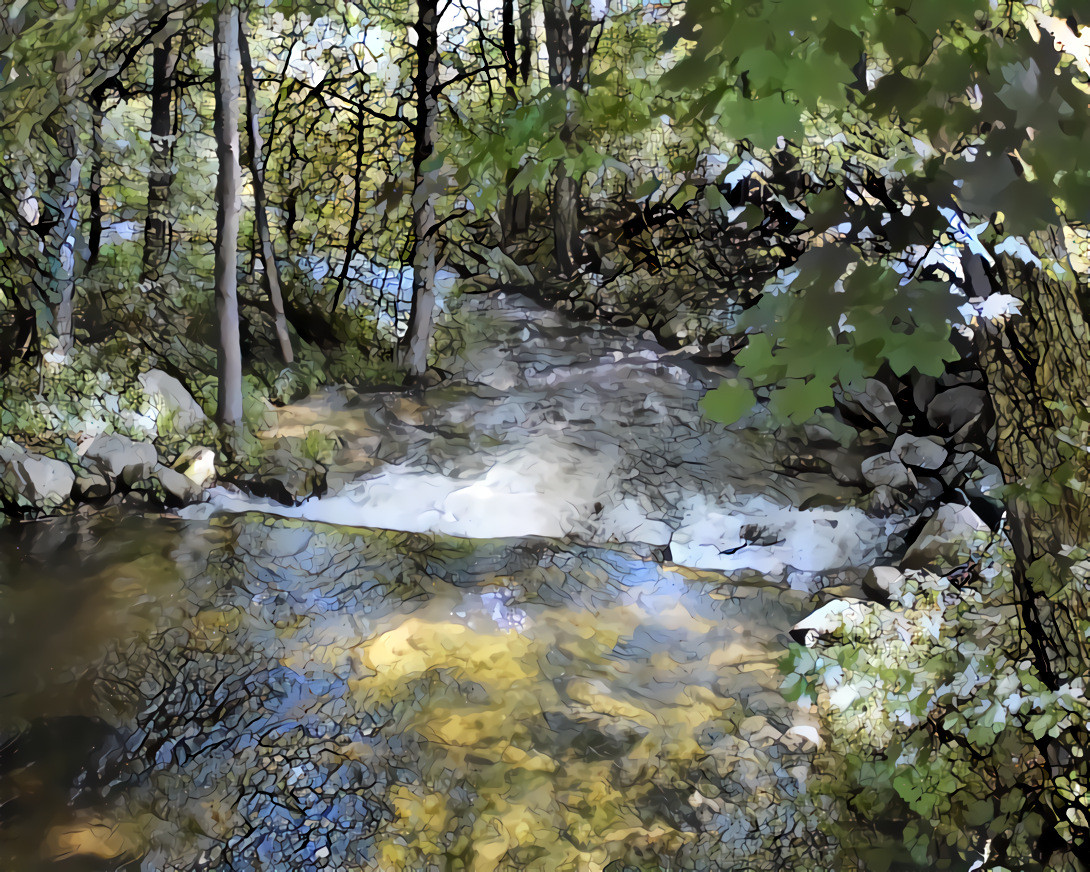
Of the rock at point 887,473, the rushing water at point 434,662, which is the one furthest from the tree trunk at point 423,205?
the rock at point 887,473

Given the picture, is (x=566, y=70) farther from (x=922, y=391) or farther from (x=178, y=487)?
(x=178, y=487)

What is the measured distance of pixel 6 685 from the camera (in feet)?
9.12

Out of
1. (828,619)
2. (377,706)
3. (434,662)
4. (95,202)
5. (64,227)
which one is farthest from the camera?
(95,202)

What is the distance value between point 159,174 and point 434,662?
3.56 metres

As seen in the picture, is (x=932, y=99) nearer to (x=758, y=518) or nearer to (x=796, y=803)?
(x=796, y=803)

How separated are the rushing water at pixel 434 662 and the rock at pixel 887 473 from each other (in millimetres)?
200

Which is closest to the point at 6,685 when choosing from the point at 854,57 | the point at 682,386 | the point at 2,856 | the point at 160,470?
the point at 2,856

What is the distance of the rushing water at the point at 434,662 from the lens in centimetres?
236

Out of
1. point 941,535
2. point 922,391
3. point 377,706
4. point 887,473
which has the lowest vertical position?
point 377,706

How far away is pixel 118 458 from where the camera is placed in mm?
3889

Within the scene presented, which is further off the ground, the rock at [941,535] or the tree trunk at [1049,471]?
the tree trunk at [1049,471]

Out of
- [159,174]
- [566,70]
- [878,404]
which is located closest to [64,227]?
[159,174]

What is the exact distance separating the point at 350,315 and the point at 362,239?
1.75ft

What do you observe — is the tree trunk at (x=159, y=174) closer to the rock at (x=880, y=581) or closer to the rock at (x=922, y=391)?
the rock at (x=880, y=581)
